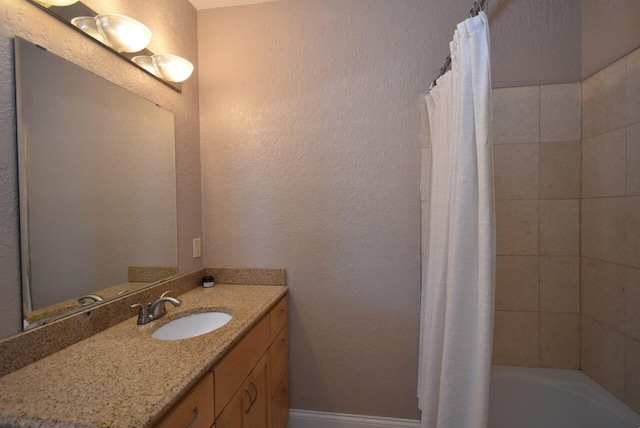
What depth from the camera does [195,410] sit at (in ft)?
2.56

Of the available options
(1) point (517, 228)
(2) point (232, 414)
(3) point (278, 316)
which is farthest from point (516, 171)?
(2) point (232, 414)

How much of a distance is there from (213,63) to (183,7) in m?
0.33

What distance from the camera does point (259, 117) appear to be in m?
1.70

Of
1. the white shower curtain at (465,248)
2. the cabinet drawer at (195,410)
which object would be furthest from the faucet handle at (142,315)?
the white shower curtain at (465,248)

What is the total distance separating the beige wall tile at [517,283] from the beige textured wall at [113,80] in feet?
6.06

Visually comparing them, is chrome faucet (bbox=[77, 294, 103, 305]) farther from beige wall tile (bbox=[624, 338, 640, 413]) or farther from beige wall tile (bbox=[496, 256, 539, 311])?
beige wall tile (bbox=[624, 338, 640, 413])

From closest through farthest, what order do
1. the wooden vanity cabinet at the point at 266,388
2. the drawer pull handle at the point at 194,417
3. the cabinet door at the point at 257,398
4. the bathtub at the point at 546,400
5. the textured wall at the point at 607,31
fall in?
the drawer pull handle at the point at 194,417, the wooden vanity cabinet at the point at 266,388, the cabinet door at the point at 257,398, the textured wall at the point at 607,31, the bathtub at the point at 546,400

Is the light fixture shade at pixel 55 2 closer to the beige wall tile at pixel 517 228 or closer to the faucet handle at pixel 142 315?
the faucet handle at pixel 142 315

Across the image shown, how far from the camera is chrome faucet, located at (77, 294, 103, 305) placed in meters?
1.02

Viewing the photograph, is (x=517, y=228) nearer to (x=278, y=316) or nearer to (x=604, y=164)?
(x=604, y=164)

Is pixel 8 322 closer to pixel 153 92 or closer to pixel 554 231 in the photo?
pixel 153 92

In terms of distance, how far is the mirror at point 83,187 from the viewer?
871 millimetres

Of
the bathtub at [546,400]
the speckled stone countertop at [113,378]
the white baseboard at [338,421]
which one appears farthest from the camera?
the white baseboard at [338,421]

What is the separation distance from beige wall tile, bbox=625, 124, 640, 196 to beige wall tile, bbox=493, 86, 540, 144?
1.16 feet
